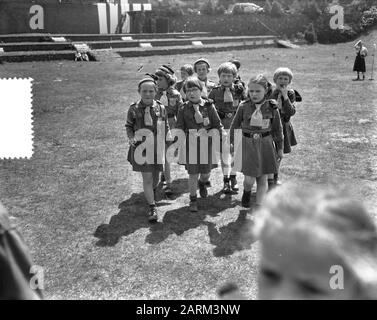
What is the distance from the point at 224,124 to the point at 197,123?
2.64ft

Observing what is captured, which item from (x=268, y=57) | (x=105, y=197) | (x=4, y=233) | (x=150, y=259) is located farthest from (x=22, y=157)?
(x=268, y=57)

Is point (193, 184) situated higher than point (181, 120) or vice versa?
point (181, 120)

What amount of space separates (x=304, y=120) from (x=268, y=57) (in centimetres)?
1579

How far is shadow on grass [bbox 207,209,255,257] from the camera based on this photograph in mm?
4458

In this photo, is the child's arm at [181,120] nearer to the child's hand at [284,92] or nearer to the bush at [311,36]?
the child's hand at [284,92]

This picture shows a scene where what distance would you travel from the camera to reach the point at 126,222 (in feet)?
17.0

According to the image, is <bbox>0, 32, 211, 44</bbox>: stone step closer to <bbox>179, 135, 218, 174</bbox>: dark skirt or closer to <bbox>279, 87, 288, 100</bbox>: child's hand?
<bbox>179, 135, 218, 174</bbox>: dark skirt

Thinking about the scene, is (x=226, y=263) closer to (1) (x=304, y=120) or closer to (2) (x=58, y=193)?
(2) (x=58, y=193)

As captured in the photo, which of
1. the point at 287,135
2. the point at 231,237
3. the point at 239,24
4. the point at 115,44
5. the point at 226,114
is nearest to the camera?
the point at 231,237

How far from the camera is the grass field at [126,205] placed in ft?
13.1

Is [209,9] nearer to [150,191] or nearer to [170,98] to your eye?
[170,98]
